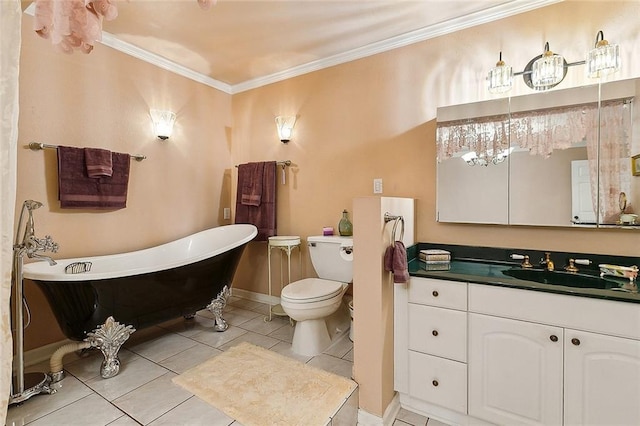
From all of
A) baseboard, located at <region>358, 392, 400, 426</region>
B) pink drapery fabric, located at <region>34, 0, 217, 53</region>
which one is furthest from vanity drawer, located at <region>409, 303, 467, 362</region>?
pink drapery fabric, located at <region>34, 0, 217, 53</region>

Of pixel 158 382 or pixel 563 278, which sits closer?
pixel 563 278

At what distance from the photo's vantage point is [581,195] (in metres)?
1.76

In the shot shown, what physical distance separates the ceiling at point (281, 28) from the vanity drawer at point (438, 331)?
6.55 feet

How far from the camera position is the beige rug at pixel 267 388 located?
5.11 ft

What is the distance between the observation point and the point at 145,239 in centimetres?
283

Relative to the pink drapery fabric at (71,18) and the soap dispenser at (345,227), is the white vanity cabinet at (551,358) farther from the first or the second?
the pink drapery fabric at (71,18)

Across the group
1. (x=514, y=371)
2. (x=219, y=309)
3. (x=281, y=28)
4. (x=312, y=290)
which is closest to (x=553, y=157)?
(x=514, y=371)

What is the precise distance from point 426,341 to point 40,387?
224cm

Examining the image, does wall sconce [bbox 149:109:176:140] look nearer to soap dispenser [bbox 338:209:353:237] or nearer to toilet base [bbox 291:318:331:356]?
soap dispenser [bbox 338:209:353:237]

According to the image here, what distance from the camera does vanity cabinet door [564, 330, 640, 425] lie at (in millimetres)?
1238

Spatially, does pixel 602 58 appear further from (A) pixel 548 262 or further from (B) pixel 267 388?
(B) pixel 267 388

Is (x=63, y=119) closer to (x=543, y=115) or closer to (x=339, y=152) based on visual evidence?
(x=339, y=152)

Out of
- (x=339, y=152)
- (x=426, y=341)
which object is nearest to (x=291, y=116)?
(x=339, y=152)

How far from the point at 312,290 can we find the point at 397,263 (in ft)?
2.94
